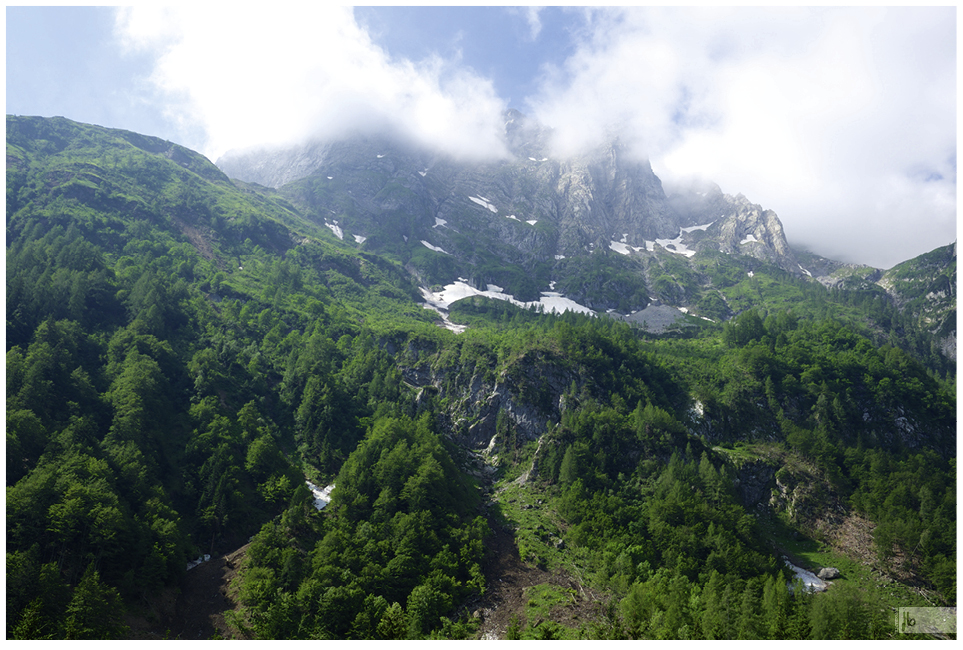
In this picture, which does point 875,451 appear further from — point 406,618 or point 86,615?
point 86,615

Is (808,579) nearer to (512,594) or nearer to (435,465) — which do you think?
(512,594)

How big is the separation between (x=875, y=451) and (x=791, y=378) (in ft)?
86.9

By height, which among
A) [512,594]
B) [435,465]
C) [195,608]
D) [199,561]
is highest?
[435,465]

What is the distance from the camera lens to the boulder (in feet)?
290

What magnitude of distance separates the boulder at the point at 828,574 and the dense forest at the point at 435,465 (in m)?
Answer: 2.81

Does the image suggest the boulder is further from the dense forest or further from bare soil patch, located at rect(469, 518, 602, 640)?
bare soil patch, located at rect(469, 518, 602, 640)

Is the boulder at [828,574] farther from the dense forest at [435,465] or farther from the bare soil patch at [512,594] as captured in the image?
the bare soil patch at [512,594]

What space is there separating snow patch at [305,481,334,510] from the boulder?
89911 millimetres

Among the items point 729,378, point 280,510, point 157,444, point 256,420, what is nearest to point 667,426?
point 729,378

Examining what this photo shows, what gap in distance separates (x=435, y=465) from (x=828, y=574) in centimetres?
7214

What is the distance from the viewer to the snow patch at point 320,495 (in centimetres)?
9800

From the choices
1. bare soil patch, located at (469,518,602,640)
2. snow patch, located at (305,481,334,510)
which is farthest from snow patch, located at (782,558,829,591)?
snow patch, located at (305,481,334,510)

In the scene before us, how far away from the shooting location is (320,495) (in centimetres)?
10231

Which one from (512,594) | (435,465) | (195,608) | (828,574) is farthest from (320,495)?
(828,574)
